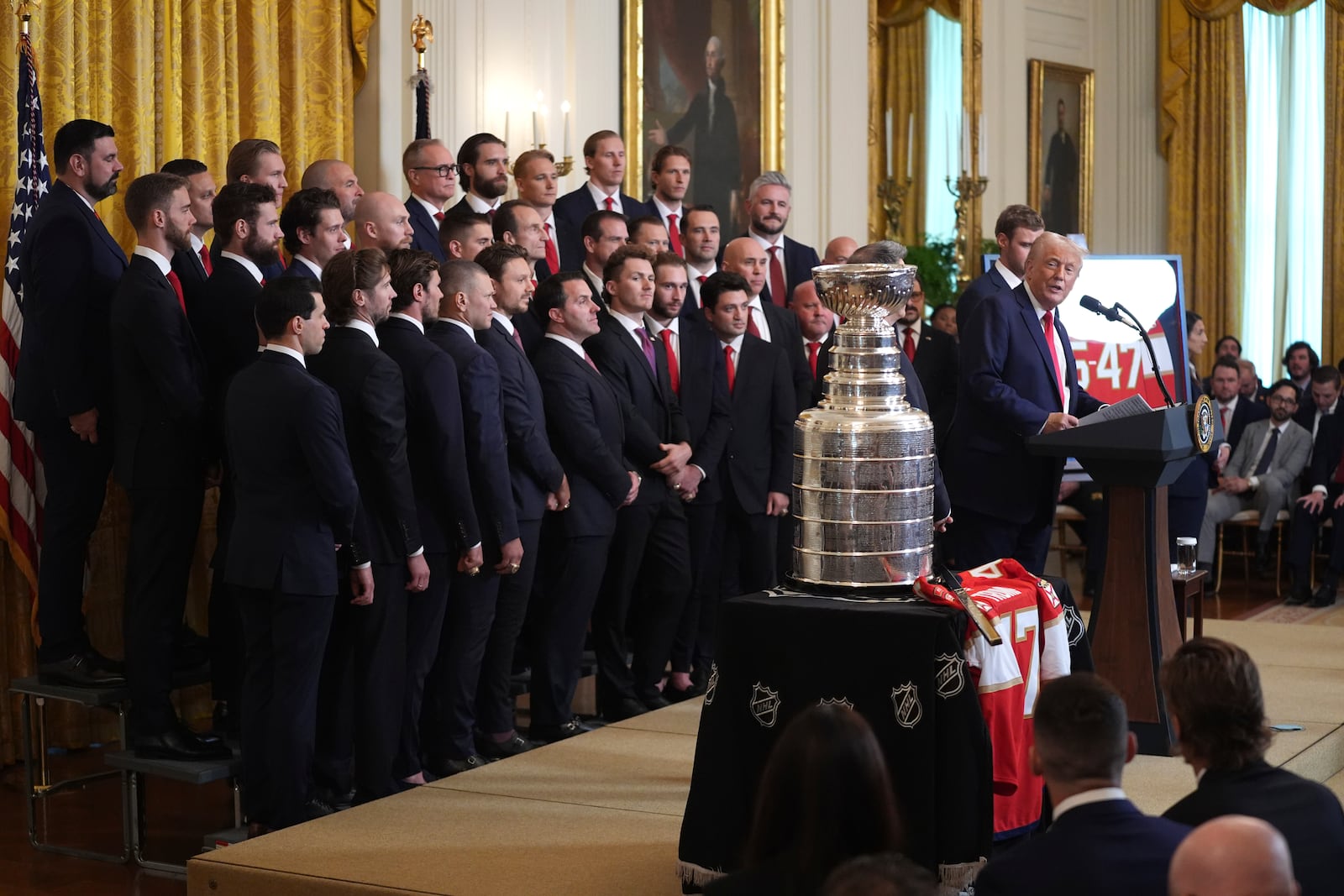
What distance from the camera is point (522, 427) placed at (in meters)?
5.47

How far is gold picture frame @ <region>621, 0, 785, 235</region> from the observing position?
923 centimetres

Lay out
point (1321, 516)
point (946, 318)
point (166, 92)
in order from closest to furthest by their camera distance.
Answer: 1. point (166, 92)
2. point (1321, 516)
3. point (946, 318)

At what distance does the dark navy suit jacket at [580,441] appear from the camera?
5750 mm

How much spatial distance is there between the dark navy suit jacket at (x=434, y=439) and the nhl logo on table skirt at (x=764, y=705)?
5.37 ft

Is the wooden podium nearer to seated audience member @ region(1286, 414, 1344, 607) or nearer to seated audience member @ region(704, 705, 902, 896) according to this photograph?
seated audience member @ region(704, 705, 902, 896)

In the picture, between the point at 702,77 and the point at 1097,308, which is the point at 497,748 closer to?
the point at 1097,308

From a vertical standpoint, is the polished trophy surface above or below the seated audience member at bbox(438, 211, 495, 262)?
below

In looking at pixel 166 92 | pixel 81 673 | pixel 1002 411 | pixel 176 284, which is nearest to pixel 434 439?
pixel 176 284

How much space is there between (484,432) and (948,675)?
2082mm

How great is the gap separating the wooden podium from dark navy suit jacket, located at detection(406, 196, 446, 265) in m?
2.55

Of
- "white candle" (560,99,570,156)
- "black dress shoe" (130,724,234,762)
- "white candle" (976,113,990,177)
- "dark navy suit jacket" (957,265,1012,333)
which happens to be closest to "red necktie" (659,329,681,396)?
"dark navy suit jacket" (957,265,1012,333)

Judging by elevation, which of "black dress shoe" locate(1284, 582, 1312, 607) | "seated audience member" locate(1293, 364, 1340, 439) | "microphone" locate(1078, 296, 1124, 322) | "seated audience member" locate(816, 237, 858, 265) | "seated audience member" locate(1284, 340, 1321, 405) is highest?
"seated audience member" locate(816, 237, 858, 265)

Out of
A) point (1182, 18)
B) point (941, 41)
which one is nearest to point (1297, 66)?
point (1182, 18)

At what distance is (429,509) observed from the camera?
16.9ft
